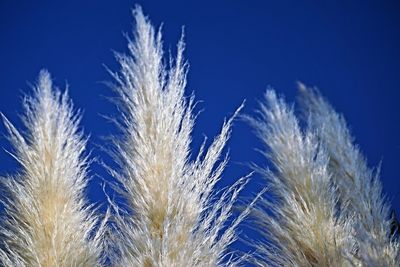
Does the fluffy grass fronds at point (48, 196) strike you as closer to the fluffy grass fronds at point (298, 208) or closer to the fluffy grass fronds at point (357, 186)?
the fluffy grass fronds at point (298, 208)

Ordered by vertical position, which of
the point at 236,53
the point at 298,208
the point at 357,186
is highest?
the point at 236,53

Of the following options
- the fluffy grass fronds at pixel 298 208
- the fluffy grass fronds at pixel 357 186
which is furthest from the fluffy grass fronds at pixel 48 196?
the fluffy grass fronds at pixel 357 186

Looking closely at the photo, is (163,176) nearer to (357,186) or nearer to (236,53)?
(357,186)

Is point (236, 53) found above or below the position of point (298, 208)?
above

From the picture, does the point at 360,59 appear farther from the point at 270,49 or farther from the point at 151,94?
the point at 151,94

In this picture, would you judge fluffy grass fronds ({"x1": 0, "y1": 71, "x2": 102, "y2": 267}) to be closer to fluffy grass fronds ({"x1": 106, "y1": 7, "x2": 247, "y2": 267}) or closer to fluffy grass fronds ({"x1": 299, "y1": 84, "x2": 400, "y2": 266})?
fluffy grass fronds ({"x1": 106, "y1": 7, "x2": 247, "y2": 267})

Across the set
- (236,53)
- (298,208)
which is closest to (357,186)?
(298,208)
